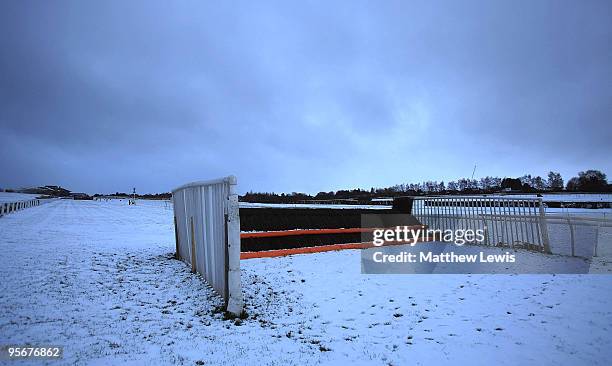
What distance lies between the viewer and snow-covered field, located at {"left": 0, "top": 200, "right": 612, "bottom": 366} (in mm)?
3350

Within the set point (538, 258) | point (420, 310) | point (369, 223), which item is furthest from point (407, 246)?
point (420, 310)

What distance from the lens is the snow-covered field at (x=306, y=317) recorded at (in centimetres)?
335

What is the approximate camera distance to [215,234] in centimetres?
532

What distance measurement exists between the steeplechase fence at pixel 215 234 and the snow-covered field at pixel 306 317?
0.99ft

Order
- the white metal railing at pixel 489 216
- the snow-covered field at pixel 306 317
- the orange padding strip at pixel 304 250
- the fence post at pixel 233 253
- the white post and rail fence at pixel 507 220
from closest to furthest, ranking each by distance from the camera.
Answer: the snow-covered field at pixel 306 317
the fence post at pixel 233 253
the orange padding strip at pixel 304 250
the white post and rail fence at pixel 507 220
the white metal railing at pixel 489 216

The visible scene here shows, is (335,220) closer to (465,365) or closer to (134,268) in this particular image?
(134,268)

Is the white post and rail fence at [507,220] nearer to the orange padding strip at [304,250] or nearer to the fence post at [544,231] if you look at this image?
the fence post at [544,231]

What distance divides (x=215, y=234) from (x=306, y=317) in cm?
201

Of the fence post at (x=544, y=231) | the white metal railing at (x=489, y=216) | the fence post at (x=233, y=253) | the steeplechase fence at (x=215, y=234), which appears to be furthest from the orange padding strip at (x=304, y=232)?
the fence post at (x=233, y=253)

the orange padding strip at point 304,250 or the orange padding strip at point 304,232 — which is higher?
the orange padding strip at point 304,232

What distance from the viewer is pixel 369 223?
1085 centimetres

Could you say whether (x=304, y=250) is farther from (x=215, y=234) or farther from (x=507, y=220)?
(x=507, y=220)

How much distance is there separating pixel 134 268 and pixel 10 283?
2101mm

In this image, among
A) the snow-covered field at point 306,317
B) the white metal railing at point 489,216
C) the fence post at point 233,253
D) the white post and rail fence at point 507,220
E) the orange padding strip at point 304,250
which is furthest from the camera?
the white metal railing at point 489,216
